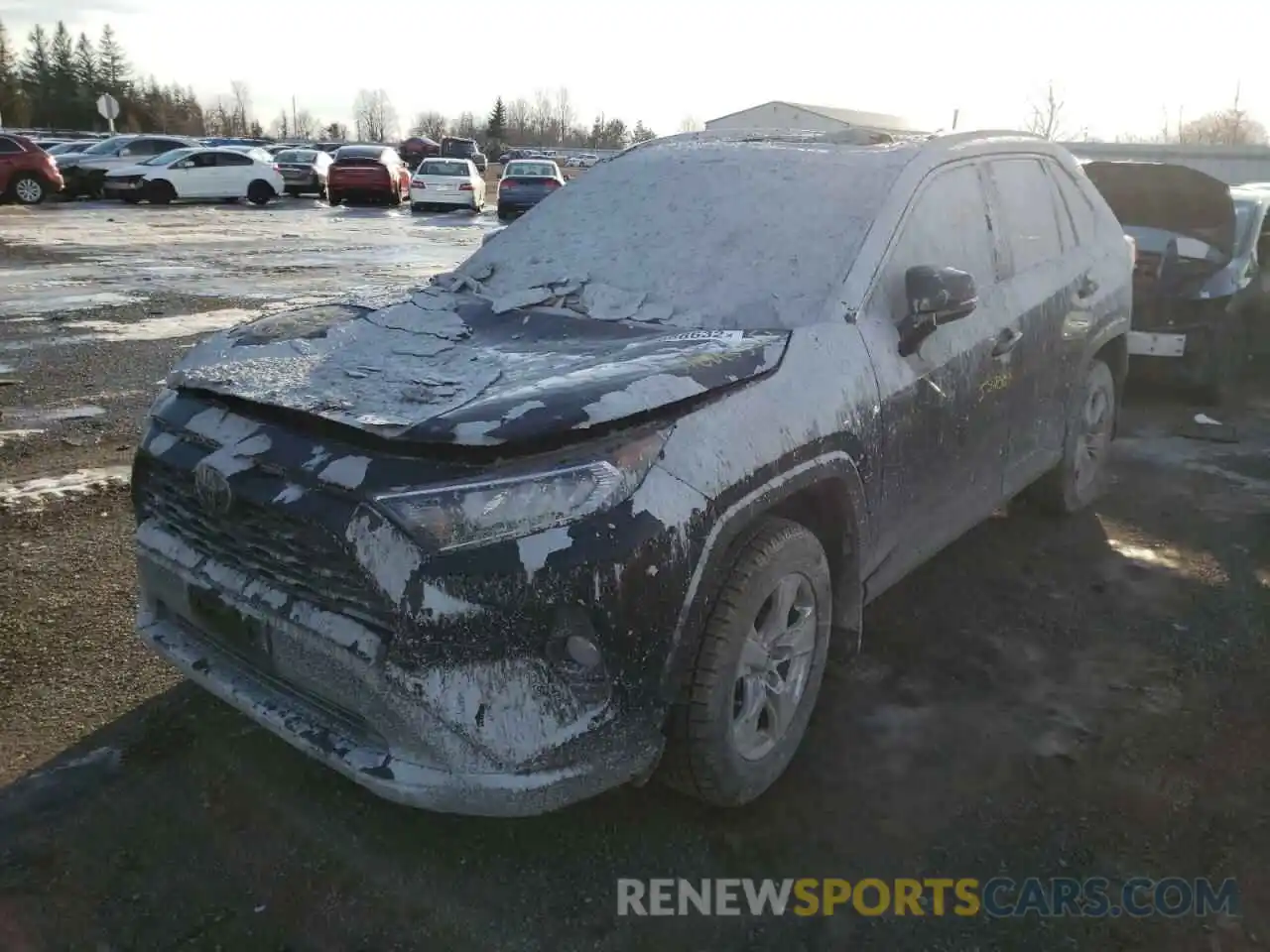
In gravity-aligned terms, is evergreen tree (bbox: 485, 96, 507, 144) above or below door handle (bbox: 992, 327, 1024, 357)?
above

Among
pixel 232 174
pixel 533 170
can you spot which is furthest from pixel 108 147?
pixel 533 170

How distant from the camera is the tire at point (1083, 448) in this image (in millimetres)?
4824

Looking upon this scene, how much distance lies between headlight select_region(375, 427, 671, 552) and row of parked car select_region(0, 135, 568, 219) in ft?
75.7

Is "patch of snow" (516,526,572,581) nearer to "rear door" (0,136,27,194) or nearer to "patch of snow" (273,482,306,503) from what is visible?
"patch of snow" (273,482,306,503)

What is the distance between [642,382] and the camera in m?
2.52

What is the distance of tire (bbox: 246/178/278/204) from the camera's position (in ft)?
91.2

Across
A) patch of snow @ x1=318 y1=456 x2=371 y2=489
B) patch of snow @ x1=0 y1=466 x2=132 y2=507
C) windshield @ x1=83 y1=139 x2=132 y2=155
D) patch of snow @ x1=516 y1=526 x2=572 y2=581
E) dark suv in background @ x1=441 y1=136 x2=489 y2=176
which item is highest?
dark suv in background @ x1=441 y1=136 x2=489 y2=176

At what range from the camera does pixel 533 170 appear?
1035 inches

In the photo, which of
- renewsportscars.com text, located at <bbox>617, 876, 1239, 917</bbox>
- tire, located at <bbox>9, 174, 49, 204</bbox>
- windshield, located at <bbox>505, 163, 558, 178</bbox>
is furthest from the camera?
windshield, located at <bbox>505, 163, 558, 178</bbox>

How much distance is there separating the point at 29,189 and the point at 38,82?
6139 cm

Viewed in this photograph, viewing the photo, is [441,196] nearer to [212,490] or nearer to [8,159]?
[8,159]

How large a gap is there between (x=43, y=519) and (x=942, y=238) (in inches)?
161

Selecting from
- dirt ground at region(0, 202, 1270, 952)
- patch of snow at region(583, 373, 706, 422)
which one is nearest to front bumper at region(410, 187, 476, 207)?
dirt ground at region(0, 202, 1270, 952)

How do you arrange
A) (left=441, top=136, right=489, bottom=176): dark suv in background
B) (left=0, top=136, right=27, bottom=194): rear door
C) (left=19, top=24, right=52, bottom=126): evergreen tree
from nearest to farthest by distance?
1. (left=0, top=136, right=27, bottom=194): rear door
2. (left=441, top=136, right=489, bottom=176): dark suv in background
3. (left=19, top=24, right=52, bottom=126): evergreen tree
